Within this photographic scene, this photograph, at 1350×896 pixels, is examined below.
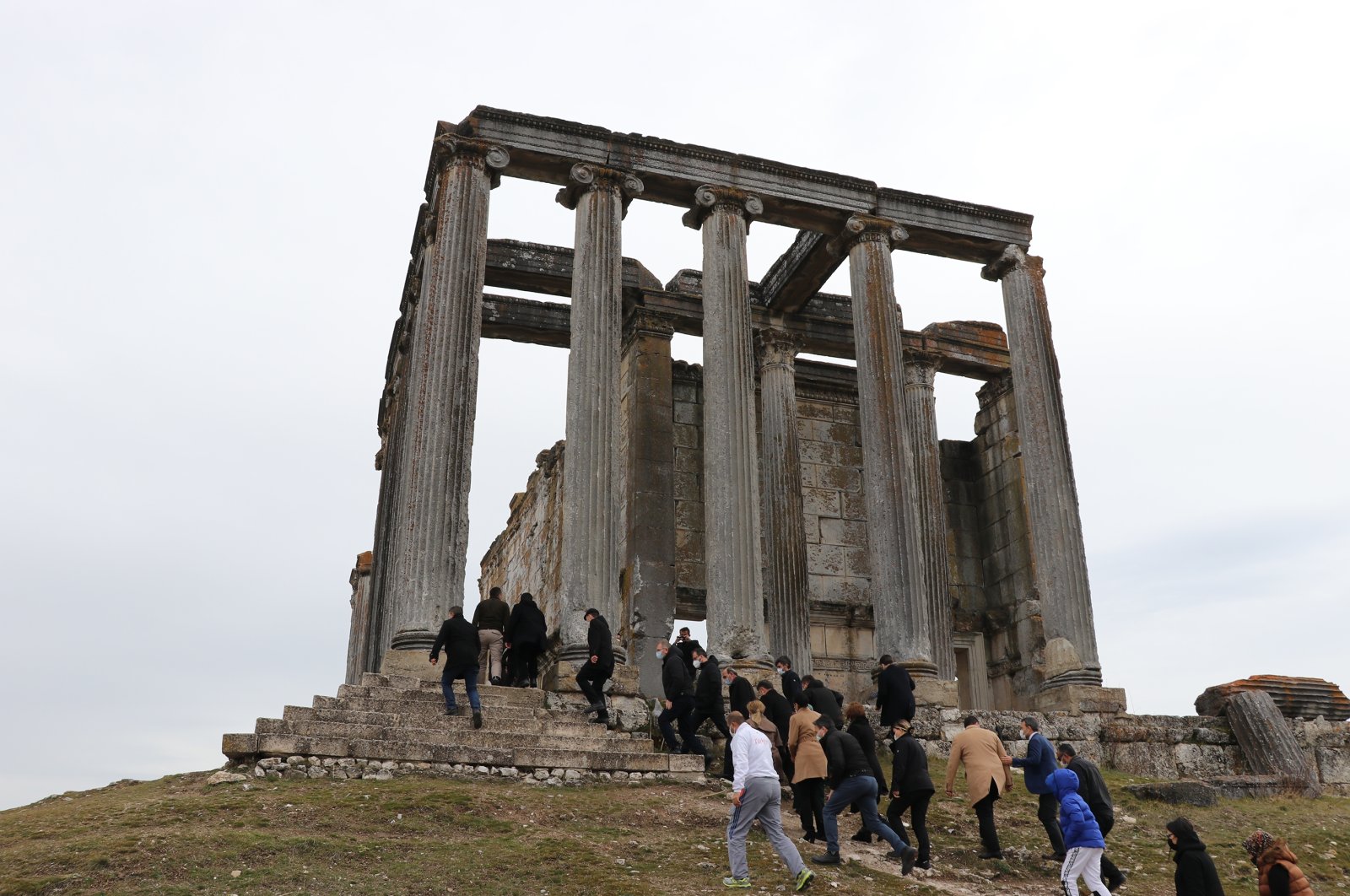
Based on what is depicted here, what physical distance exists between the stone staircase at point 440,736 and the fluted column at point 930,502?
7.99 m

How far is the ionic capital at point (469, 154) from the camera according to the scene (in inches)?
782

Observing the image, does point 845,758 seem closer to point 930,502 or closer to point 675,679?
point 675,679

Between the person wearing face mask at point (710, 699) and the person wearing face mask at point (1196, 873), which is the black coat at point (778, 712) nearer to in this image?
the person wearing face mask at point (710, 699)

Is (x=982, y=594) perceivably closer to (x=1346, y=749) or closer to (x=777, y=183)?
(x=1346, y=749)

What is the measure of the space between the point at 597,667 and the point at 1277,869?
9.05 metres

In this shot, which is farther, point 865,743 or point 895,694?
point 895,694

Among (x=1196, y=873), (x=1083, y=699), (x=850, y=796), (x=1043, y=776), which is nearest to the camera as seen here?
(x=1196, y=873)

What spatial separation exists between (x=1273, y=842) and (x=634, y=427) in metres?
17.2

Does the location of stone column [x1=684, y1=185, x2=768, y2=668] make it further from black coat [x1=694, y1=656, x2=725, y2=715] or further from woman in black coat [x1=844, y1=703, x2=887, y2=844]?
woman in black coat [x1=844, y1=703, x2=887, y2=844]

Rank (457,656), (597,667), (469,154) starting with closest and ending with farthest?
(457,656), (597,667), (469,154)

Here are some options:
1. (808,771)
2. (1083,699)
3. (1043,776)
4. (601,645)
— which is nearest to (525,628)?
(601,645)

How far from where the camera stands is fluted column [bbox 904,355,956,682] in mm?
22500

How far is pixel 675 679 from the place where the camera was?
14453 mm

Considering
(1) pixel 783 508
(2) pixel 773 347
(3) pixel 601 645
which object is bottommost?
(3) pixel 601 645
